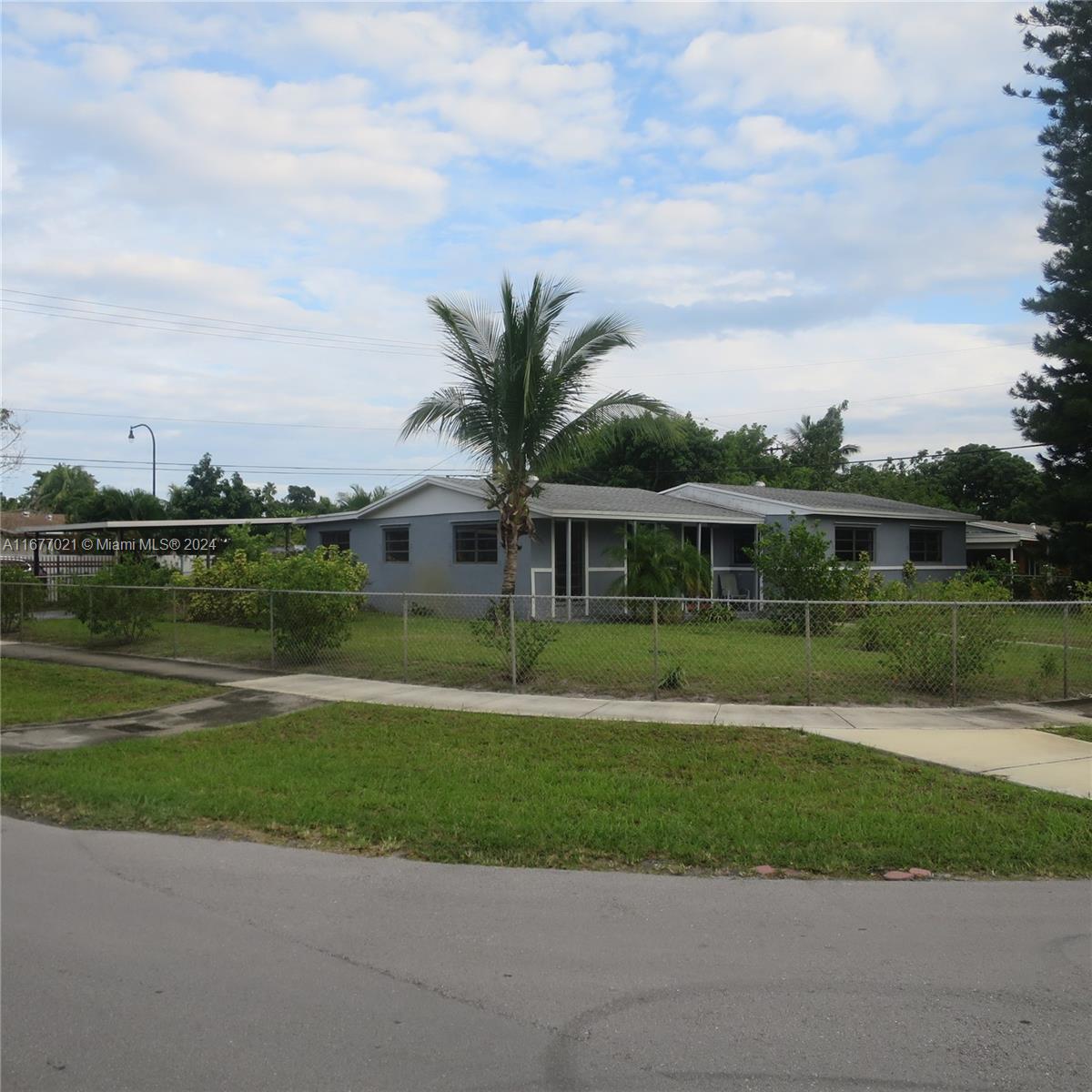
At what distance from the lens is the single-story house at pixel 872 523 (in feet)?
88.7

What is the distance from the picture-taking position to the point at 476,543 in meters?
24.0

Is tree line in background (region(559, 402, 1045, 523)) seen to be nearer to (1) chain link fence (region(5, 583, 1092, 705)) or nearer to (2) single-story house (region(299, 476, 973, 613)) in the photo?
(2) single-story house (region(299, 476, 973, 613))

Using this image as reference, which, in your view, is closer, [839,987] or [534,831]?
[839,987]

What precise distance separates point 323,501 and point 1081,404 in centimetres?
4407

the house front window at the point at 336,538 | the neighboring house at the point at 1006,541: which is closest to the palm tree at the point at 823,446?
the neighboring house at the point at 1006,541

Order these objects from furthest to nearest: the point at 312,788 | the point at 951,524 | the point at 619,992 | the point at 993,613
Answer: the point at 951,524, the point at 993,613, the point at 312,788, the point at 619,992

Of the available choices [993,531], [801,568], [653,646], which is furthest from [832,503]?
[653,646]

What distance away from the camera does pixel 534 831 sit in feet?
20.9

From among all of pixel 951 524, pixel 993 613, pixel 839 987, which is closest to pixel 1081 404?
pixel 951 524

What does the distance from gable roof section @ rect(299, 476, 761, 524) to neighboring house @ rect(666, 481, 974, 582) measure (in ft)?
2.35

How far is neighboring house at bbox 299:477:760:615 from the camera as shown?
2283cm

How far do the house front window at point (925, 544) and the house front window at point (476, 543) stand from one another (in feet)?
44.4

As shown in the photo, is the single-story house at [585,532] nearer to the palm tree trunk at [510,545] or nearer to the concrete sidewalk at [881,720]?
the palm tree trunk at [510,545]

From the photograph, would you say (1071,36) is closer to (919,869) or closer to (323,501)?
(919,869)
